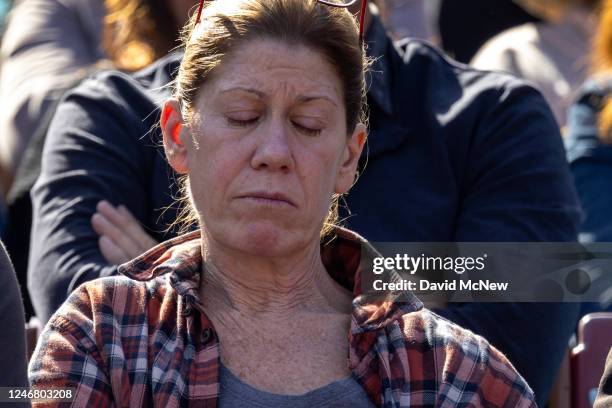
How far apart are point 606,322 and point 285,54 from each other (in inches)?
40.9

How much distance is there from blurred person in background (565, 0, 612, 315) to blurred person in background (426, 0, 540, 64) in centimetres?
90

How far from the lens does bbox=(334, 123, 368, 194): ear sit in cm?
258

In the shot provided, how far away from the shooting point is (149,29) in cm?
402

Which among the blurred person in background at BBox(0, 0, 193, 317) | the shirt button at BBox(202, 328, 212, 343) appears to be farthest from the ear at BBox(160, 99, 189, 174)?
the blurred person in background at BBox(0, 0, 193, 317)

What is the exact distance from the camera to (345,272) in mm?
2684

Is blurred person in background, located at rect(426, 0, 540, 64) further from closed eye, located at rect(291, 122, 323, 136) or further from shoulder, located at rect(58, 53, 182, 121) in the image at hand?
closed eye, located at rect(291, 122, 323, 136)

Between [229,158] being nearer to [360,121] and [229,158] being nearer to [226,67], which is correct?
[226,67]

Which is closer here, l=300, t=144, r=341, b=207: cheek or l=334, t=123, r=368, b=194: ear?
l=300, t=144, r=341, b=207: cheek

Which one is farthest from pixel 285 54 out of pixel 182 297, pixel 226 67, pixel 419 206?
pixel 419 206

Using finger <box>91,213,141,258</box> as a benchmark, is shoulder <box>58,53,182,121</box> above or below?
above

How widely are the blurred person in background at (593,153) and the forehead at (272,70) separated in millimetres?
1350

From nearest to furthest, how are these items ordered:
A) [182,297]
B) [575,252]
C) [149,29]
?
[182,297] → [575,252] → [149,29]

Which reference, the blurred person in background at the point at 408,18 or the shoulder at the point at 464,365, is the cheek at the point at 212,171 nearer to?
the shoulder at the point at 464,365

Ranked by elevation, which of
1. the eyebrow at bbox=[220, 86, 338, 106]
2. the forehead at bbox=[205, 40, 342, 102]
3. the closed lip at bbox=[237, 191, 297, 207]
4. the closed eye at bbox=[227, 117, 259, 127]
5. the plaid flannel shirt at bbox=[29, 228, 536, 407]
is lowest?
the plaid flannel shirt at bbox=[29, 228, 536, 407]
